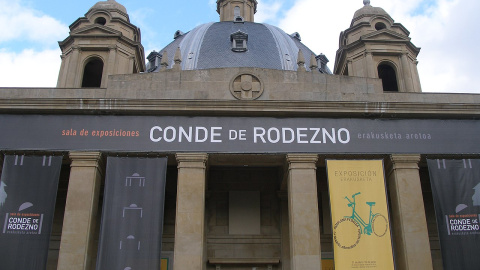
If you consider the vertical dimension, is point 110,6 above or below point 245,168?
above

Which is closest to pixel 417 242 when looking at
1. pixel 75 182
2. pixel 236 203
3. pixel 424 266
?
pixel 424 266

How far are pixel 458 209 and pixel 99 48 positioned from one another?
65.5 feet

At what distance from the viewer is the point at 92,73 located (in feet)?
101

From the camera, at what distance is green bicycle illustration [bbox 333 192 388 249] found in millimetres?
19141

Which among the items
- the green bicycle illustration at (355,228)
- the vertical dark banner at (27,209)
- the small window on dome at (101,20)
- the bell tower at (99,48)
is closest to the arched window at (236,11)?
the bell tower at (99,48)

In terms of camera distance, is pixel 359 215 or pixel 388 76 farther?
pixel 388 76

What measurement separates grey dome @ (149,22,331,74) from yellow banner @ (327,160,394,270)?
14229 mm

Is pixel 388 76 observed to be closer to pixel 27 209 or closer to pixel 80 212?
pixel 80 212

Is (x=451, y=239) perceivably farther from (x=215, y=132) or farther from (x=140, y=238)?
(x=140, y=238)

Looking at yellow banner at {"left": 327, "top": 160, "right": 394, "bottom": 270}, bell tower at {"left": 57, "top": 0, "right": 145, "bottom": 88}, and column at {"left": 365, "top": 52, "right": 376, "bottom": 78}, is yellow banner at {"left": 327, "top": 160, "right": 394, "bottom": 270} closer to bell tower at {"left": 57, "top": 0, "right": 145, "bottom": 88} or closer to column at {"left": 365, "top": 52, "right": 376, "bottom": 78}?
column at {"left": 365, "top": 52, "right": 376, "bottom": 78}

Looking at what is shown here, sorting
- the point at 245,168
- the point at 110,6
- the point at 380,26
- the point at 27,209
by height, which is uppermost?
the point at 110,6

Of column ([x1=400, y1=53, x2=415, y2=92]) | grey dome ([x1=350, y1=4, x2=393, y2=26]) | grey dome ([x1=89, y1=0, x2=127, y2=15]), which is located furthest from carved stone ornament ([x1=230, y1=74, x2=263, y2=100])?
grey dome ([x1=89, y1=0, x2=127, y2=15])

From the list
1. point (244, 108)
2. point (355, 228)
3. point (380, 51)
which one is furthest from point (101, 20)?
point (355, 228)

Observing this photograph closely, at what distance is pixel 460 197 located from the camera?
20.1 meters
